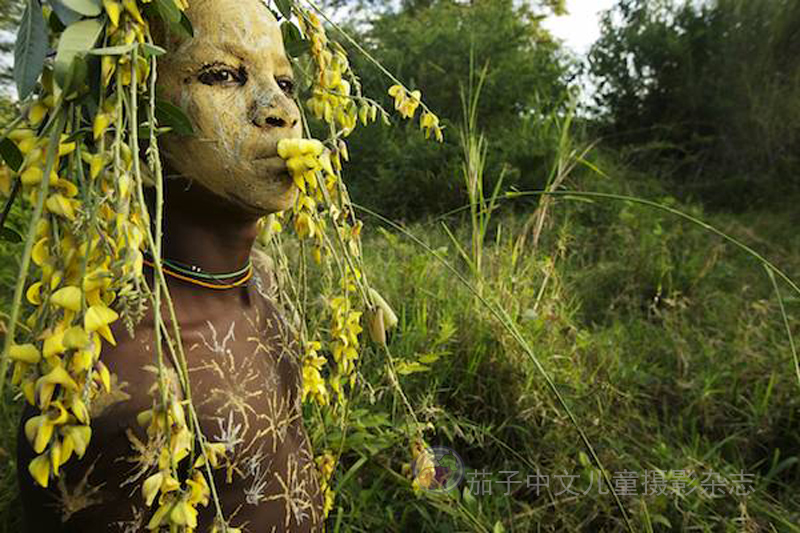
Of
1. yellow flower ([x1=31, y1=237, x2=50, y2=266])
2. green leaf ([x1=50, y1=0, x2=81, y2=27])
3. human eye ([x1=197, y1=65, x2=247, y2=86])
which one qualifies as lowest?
yellow flower ([x1=31, y1=237, x2=50, y2=266])

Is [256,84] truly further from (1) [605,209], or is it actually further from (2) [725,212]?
(2) [725,212]

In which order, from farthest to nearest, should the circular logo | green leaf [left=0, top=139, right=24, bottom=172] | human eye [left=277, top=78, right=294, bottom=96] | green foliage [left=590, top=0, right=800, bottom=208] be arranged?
green foliage [left=590, top=0, right=800, bottom=208] < the circular logo < human eye [left=277, top=78, right=294, bottom=96] < green leaf [left=0, top=139, right=24, bottom=172]

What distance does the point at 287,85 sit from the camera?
27.2 inches

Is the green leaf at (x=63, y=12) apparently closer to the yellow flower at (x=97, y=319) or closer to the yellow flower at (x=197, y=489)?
the yellow flower at (x=97, y=319)

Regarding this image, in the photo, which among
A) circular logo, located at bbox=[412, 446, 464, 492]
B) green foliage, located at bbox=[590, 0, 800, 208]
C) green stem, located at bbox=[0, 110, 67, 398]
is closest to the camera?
green stem, located at bbox=[0, 110, 67, 398]

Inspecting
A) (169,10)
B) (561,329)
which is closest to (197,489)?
(169,10)

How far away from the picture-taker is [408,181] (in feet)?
12.0

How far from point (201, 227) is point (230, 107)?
134 millimetres

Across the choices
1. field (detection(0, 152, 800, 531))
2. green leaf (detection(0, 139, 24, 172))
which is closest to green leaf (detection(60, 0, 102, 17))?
green leaf (detection(0, 139, 24, 172))

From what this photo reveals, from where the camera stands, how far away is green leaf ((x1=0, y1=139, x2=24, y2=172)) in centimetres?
47

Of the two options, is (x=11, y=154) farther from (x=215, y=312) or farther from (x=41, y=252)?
(x=215, y=312)

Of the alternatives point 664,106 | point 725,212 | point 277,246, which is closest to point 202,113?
point 277,246

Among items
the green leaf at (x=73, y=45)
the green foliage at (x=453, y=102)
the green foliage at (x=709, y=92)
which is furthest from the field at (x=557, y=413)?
the green foliage at (x=709, y=92)

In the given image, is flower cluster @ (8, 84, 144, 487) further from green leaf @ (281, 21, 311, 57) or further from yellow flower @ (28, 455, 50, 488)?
green leaf @ (281, 21, 311, 57)
